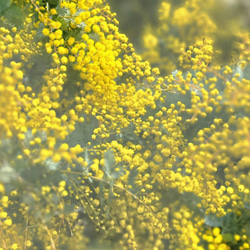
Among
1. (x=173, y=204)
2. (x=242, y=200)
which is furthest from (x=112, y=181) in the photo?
(x=242, y=200)

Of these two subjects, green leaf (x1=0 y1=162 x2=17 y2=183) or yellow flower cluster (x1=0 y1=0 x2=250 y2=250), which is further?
yellow flower cluster (x1=0 y1=0 x2=250 y2=250)

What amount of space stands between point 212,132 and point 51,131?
1.61 feet

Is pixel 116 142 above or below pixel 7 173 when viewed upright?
above

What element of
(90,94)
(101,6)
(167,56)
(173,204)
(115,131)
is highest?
(101,6)

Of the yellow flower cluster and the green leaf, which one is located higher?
the yellow flower cluster

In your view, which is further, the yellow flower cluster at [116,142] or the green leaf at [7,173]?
the yellow flower cluster at [116,142]

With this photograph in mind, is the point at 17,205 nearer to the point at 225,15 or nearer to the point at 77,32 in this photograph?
the point at 77,32

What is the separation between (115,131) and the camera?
1286mm

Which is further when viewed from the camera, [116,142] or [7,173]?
[116,142]

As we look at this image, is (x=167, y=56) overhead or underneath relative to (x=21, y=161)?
overhead

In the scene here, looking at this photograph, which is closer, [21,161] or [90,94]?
[21,161]

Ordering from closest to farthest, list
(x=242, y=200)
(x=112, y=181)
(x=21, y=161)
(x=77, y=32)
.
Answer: (x=21, y=161) → (x=112, y=181) → (x=242, y=200) → (x=77, y=32)

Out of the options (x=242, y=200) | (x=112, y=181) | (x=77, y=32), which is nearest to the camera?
(x=112, y=181)

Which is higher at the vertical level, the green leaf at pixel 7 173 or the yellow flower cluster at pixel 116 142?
the yellow flower cluster at pixel 116 142
